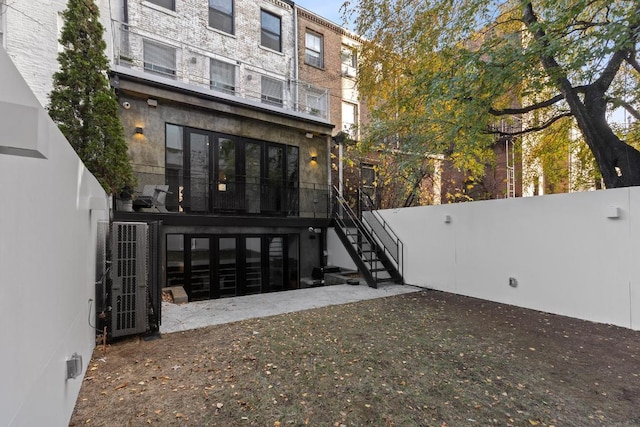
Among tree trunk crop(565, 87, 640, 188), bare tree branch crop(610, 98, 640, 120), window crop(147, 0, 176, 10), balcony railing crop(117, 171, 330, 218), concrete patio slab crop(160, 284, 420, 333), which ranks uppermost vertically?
window crop(147, 0, 176, 10)

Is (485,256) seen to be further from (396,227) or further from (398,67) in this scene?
(398,67)

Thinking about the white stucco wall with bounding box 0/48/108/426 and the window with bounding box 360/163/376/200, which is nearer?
the white stucco wall with bounding box 0/48/108/426

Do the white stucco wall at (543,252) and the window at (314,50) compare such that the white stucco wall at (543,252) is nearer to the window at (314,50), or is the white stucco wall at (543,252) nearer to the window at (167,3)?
the window at (314,50)

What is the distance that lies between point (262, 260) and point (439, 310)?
18.6 ft

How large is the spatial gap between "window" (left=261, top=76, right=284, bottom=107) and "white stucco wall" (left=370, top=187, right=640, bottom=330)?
6.82 m

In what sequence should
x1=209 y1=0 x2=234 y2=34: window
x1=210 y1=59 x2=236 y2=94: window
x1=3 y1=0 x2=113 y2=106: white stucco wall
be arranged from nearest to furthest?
x1=3 y1=0 x2=113 y2=106: white stucco wall → x1=210 y1=59 x2=236 y2=94: window → x1=209 y1=0 x2=234 y2=34: window

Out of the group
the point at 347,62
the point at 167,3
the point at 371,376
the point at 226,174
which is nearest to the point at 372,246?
the point at 226,174

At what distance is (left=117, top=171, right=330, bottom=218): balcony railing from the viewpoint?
8.59 m

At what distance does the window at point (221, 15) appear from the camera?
1116 cm

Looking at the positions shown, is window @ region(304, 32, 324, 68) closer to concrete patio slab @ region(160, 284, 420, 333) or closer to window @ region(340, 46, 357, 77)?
window @ region(340, 46, 357, 77)

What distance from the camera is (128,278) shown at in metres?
4.46

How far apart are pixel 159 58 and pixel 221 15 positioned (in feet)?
9.92

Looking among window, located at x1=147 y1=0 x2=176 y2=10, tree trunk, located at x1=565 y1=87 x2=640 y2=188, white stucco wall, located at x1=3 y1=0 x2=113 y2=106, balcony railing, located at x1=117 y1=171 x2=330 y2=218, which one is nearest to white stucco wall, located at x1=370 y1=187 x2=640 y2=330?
tree trunk, located at x1=565 y1=87 x2=640 y2=188

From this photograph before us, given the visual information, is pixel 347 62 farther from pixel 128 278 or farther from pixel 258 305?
pixel 128 278
